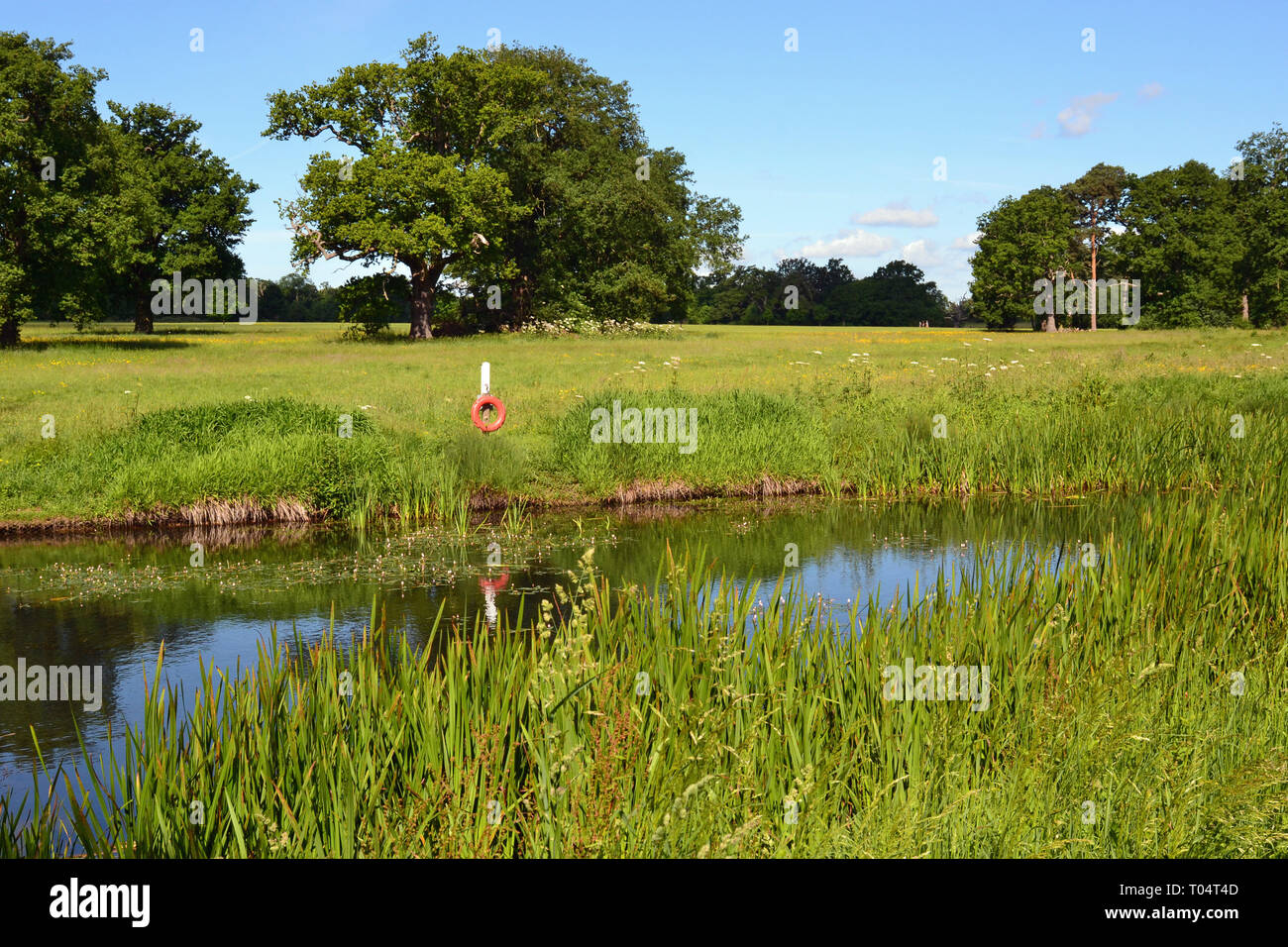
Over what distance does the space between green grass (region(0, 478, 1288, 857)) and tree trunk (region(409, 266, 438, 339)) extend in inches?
1990

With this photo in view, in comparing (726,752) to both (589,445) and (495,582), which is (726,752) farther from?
(589,445)

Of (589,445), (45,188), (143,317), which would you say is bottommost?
(589,445)

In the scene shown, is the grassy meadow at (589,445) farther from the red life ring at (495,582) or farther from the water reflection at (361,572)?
the red life ring at (495,582)

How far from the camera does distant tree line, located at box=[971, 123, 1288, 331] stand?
75.2m

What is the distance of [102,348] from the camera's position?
44.7 metres

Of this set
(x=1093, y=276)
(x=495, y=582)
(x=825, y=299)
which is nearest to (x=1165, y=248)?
(x=1093, y=276)

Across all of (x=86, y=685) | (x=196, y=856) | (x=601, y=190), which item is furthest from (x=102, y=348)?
(x=196, y=856)

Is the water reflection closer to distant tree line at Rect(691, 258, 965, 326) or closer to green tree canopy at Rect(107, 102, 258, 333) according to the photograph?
green tree canopy at Rect(107, 102, 258, 333)

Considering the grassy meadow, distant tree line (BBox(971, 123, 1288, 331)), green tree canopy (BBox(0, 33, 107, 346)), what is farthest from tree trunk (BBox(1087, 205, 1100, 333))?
green tree canopy (BBox(0, 33, 107, 346))

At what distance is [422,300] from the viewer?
2255 inches

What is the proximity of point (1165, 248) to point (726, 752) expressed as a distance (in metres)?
82.4

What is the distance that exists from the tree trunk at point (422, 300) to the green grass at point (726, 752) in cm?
5055

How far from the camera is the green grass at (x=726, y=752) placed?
516 cm

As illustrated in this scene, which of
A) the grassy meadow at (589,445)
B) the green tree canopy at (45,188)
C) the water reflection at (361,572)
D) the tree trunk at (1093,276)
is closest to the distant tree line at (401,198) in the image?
the green tree canopy at (45,188)
